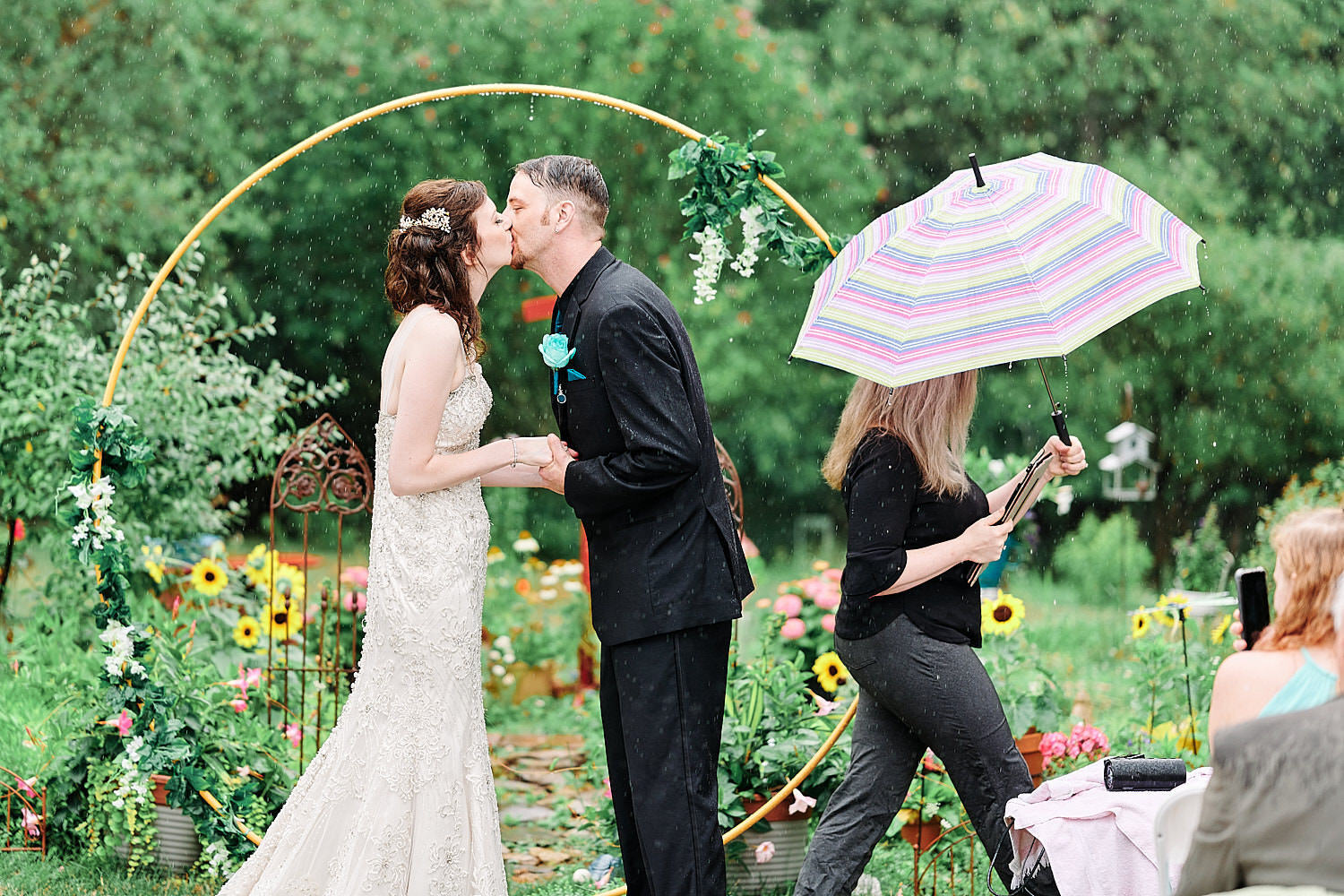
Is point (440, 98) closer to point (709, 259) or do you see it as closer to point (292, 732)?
point (709, 259)

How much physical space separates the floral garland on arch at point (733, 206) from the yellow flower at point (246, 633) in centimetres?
191

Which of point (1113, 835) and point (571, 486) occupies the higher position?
point (571, 486)

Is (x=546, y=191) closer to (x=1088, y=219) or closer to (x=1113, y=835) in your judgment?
(x=1088, y=219)

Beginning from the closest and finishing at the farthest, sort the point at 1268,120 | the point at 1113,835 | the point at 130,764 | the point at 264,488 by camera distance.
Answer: the point at 1113,835 → the point at 130,764 → the point at 264,488 → the point at 1268,120

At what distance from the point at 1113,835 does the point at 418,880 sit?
56.9 inches

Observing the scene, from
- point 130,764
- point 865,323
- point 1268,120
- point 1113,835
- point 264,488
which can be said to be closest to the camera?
point 1113,835

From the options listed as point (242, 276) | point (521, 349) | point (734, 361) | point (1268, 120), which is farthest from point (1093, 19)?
point (242, 276)

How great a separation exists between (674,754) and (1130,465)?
6.47 metres

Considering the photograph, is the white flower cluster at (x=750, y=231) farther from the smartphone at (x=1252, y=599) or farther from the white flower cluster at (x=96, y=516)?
the white flower cluster at (x=96, y=516)

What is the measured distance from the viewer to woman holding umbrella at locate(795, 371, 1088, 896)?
2887 mm

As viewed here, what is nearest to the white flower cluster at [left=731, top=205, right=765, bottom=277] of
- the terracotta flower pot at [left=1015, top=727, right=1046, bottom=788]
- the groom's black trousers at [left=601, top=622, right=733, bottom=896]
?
the groom's black trousers at [left=601, top=622, right=733, bottom=896]

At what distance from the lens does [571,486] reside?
278cm

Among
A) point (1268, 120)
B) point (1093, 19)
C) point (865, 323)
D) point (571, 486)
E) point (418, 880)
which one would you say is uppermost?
point (1093, 19)

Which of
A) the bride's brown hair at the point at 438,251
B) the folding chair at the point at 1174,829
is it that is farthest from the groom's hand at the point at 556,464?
the folding chair at the point at 1174,829
